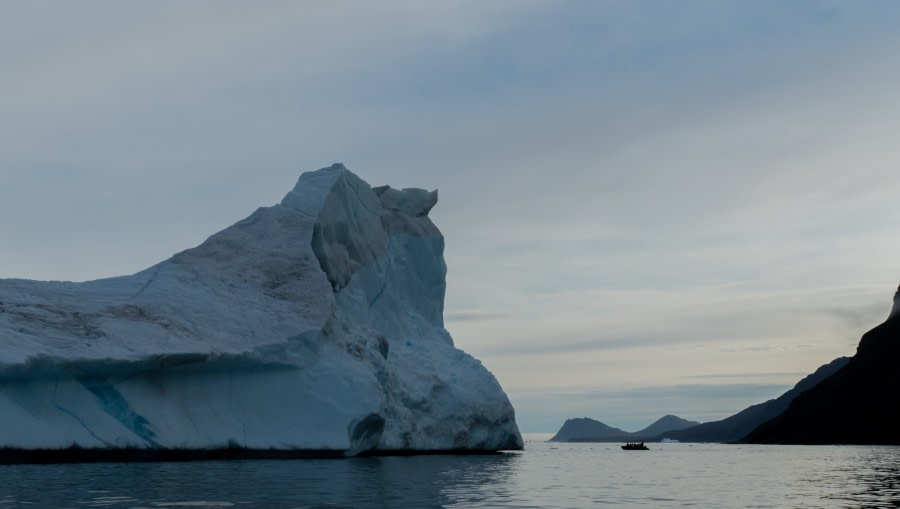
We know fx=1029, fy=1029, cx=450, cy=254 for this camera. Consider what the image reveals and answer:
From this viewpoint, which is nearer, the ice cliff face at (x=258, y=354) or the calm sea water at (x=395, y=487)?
the calm sea water at (x=395, y=487)

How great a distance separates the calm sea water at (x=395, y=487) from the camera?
51.4 ft

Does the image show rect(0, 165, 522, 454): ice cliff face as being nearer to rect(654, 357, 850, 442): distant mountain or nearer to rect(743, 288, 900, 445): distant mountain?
rect(743, 288, 900, 445): distant mountain

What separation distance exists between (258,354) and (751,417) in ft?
530

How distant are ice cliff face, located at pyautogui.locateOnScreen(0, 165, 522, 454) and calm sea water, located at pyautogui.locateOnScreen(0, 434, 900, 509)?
1941 mm

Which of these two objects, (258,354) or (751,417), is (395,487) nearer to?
(258,354)

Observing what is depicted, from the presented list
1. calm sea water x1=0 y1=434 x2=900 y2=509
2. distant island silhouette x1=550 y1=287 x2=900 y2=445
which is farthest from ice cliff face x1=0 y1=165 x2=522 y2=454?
distant island silhouette x1=550 y1=287 x2=900 y2=445

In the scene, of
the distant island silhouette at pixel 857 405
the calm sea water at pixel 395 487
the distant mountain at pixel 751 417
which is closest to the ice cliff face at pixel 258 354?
the calm sea water at pixel 395 487

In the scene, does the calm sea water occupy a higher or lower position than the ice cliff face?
lower

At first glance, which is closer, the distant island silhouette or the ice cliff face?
the ice cliff face

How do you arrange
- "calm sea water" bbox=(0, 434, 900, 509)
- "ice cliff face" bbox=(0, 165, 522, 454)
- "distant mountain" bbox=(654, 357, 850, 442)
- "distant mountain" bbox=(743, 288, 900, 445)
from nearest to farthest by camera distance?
1. "calm sea water" bbox=(0, 434, 900, 509)
2. "ice cliff face" bbox=(0, 165, 522, 454)
3. "distant mountain" bbox=(743, 288, 900, 445)
4. "distant mountain" bbox=(654, 357, 850, 442)

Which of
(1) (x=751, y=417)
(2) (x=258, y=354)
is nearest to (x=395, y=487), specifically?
(2) (x=258, y=354)

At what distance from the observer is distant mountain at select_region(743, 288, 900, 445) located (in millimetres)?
92000

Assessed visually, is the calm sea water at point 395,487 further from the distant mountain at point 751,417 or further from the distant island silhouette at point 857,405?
the distant mountain at point 751,417

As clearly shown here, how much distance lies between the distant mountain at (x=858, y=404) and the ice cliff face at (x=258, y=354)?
205 ft
